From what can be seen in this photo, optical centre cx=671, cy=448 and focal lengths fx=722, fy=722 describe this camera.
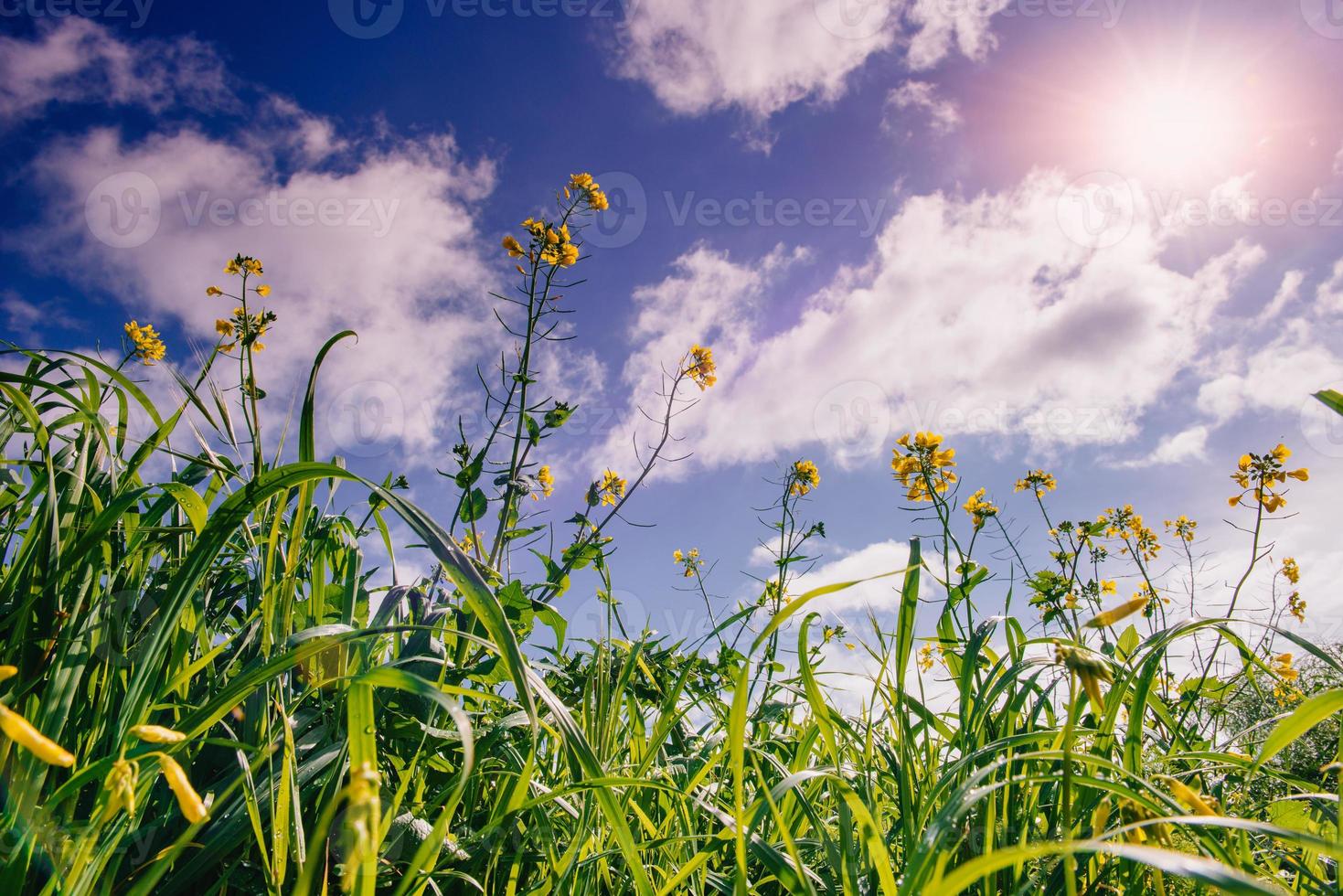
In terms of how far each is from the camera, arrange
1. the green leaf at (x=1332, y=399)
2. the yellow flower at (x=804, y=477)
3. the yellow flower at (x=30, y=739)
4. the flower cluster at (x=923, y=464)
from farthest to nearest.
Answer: the yellow flower at (x=804, y=477) → the flower cluster at (x=923, y=464) → the green leaf at (x=1332, y=399) → the yellow flower at (x=30, y=739)

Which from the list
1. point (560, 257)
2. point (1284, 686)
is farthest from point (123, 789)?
point (1284, 686)

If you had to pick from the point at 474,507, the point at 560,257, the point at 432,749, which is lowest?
the point at 432,749

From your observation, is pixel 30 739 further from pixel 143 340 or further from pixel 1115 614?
pixel 143 340

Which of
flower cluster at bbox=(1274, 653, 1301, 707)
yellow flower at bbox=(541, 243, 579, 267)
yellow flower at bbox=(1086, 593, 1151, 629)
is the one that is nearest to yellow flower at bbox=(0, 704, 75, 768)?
yellow flower at bbox=(1086, 593, 1151, 629)

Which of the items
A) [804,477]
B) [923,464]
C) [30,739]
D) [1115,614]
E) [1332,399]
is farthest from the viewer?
[804,477]

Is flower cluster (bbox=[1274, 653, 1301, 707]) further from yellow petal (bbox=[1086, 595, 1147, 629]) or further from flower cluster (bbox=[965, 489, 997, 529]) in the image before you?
yellow petal (bbox=[1086, 595, 1147, 629])

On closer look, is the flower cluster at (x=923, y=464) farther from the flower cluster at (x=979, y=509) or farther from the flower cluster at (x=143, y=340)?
the flower cluster at (x=143, y=340)

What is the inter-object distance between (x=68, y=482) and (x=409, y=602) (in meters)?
0.55

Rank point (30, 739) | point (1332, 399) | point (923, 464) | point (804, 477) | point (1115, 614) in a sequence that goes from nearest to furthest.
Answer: point (30, 739) < point (1115, 614) < point (1332, 399) < point (923, 464) < point (804, 477)

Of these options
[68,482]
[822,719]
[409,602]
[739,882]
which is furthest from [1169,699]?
[68,482]

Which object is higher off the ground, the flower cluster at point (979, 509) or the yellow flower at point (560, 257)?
the yellow flower at point (560, 257)

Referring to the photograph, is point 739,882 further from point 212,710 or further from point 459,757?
point 459,757

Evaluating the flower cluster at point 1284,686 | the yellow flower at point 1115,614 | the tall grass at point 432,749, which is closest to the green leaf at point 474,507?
the tall grass at point 432,749

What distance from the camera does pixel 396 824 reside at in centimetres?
90
